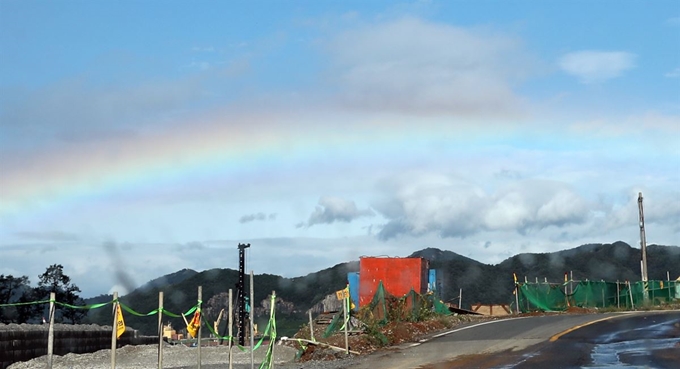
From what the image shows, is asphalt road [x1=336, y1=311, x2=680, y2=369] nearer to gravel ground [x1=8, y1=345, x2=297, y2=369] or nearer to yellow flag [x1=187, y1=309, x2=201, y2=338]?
gravel ground [x1=8, y1=345, x2=297, y2=369]

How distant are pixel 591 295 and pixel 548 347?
26699 millimetres

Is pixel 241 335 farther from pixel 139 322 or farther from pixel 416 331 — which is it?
pixel 139 322

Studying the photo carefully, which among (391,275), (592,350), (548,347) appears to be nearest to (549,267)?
(391,275)

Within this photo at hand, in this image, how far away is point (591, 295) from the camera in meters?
52.4

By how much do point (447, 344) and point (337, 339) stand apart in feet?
12.3

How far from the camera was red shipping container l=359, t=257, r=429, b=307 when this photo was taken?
5200 centimetres

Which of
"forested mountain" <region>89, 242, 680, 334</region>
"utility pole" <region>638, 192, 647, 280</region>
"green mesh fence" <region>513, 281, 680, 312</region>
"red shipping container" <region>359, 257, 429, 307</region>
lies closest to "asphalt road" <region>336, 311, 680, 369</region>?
"green mesh fence" <region>513, 281, 680, 312</region>

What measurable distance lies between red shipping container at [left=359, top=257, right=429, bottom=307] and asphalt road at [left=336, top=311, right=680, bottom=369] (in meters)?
14.5

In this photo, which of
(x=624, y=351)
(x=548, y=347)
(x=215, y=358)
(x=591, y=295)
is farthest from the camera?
(x=591, y=295)

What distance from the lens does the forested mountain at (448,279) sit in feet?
384

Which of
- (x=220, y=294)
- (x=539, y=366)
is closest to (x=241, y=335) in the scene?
(x=539, y=366)

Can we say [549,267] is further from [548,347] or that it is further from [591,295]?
[548,347]

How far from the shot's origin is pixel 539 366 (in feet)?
74.4

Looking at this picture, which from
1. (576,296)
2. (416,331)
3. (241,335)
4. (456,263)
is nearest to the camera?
(416,331)
